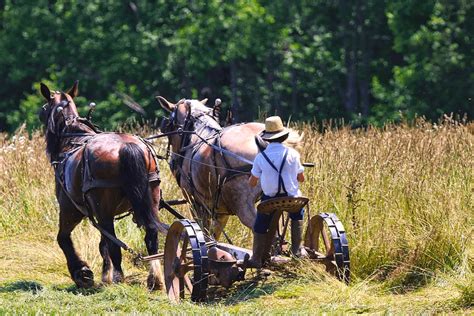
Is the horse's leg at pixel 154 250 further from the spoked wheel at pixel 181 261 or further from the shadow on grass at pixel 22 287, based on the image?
the shadow on grass at pixel 22 287

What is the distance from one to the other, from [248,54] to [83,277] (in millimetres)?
24553

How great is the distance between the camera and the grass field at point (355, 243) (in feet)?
37.4

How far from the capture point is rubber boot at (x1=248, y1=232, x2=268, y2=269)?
11859mm

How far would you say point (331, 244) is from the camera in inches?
485

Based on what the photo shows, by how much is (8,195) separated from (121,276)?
195 inches

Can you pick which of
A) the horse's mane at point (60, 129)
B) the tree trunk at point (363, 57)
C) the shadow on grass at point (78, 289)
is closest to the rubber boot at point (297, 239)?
the shadow on grass at point (78, 289)

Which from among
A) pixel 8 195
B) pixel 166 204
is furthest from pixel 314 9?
pixel 166 204

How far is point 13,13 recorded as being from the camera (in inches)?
1500

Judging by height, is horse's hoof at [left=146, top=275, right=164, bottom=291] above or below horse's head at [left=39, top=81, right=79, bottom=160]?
below

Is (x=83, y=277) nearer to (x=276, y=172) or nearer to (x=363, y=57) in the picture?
(x=276, y=172)

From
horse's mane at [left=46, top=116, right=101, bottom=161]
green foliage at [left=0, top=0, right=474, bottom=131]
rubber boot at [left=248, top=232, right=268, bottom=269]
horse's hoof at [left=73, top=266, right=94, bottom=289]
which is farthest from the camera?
green foliage at [left=0, top=0, right=474, bottom=131]

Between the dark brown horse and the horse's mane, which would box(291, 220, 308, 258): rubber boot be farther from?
the horse's mane

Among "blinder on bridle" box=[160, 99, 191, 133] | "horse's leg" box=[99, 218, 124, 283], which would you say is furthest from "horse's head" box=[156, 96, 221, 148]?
"horse's leg" box=[99, 218, 124, 283]

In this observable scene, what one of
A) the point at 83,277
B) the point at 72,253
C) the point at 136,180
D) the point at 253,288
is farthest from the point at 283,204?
the point at 72,253
